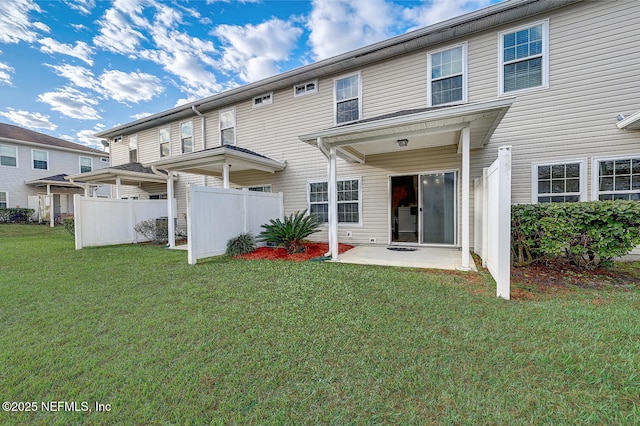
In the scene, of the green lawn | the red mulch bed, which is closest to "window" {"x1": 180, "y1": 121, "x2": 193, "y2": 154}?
the red mulch bed

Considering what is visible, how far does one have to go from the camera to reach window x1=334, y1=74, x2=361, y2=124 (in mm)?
7754

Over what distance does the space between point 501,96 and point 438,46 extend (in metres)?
2.08

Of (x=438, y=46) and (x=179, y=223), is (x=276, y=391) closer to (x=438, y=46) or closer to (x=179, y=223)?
(x=438, y=46)

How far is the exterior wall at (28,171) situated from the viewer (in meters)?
16.2

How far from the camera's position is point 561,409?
154cm

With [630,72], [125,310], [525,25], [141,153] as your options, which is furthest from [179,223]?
[630,72]

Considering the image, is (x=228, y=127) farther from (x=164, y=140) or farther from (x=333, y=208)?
(x=333, y=208)

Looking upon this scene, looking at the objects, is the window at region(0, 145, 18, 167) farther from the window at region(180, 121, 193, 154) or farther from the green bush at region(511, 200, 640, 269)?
the green bush at region(511, 200, 640, 269)

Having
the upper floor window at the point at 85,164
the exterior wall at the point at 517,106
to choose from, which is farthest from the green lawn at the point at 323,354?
the upper floor window at the point at 85,164

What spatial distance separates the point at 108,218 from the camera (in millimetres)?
9156

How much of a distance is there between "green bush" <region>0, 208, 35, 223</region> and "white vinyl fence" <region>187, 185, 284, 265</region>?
18.7 metres

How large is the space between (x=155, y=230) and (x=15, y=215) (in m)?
14.4

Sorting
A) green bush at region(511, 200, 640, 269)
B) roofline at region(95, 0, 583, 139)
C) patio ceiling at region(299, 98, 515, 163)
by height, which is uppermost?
roofline at region(95, 0, 583, 139)

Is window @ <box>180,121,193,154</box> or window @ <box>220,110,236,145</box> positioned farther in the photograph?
window @ <box>180,121,193,154</box>
